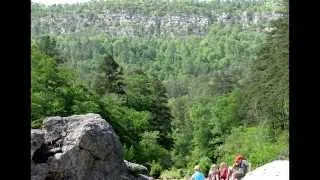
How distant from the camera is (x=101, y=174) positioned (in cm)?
1616

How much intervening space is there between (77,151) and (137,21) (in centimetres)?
12242

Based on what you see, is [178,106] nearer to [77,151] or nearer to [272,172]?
[77,151]

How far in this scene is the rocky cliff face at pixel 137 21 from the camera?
123438 millimetres

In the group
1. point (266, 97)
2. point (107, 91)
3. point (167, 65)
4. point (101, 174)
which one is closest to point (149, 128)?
point (107, 91)

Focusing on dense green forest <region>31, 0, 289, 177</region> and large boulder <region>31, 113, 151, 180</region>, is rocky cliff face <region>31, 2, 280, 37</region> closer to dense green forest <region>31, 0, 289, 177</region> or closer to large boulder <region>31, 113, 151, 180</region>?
dense green forest <region>31, 0, 289, 177</region>

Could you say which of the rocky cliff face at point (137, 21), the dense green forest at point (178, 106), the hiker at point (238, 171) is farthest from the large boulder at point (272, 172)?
the rocky cliff face at point (137, 21)

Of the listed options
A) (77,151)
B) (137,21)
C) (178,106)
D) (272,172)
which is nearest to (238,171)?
(272,172)

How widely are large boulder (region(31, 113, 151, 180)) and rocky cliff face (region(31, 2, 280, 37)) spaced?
342 feet

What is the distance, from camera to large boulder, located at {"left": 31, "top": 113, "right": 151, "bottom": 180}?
14.6m

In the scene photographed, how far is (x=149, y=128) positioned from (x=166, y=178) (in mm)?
7154

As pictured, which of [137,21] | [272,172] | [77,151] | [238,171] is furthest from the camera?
[137,21]

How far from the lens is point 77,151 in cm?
1536

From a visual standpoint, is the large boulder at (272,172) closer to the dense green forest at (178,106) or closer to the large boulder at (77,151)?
the large boulder at (77,151)
